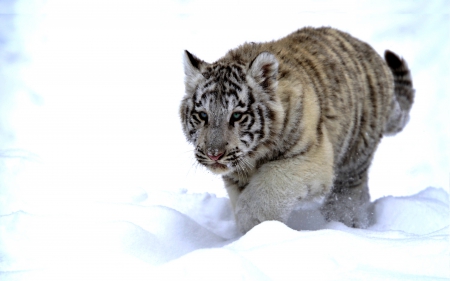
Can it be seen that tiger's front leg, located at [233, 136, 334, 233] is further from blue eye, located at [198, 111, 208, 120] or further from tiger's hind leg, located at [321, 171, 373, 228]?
tiger's hind leg, located at [321, 171, 373, 228]

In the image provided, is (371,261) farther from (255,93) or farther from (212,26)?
(212,26)

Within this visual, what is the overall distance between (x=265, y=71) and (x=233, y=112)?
1.06 ft

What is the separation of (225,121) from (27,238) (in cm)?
121

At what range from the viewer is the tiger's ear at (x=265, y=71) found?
297cm

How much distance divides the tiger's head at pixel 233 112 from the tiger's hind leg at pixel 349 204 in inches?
50.0

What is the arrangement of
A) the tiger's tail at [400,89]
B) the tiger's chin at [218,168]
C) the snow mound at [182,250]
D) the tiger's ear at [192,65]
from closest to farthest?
the snow mound at [182,250], the tiger's chin at [218,168], the tiger's ear at [192,65], the tiger's tail at [400,89]

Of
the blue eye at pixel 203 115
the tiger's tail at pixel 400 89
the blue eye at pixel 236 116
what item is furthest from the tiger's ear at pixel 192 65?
the tiger's tail at pixel 400 89

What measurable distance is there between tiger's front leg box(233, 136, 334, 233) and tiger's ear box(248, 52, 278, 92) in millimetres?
Result: 460

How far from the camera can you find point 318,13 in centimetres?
740

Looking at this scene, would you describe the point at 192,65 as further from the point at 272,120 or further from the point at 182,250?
the point at 182,250

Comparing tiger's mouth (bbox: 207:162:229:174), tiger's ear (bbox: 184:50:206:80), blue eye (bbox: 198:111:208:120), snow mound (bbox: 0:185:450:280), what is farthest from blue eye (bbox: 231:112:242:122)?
snow mound (bbox: 0:185:450:280)

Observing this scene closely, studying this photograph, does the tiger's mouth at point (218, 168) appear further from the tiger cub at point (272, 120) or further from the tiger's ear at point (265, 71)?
the tiger's ear at point (265, 71)

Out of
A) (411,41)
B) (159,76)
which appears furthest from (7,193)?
(411,41)

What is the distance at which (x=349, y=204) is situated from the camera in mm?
4160
